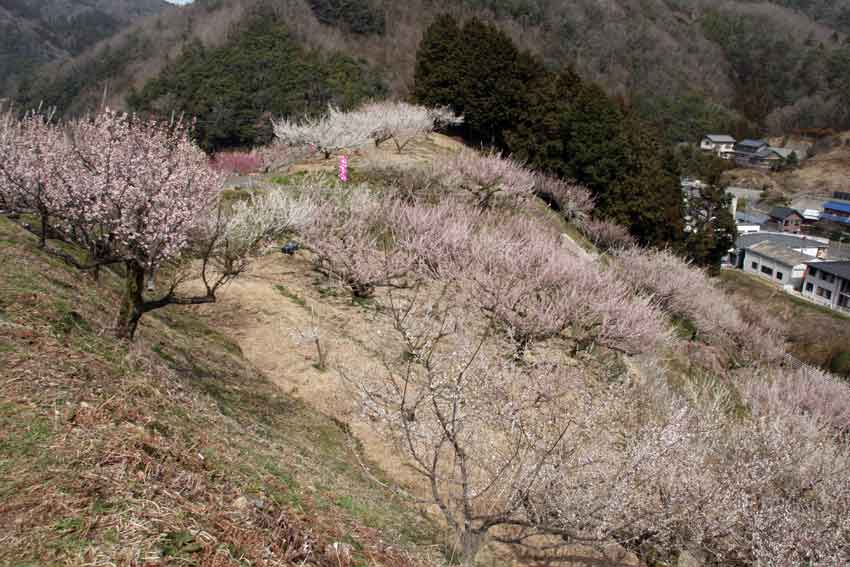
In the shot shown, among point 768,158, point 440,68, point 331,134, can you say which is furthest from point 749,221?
point 331,134

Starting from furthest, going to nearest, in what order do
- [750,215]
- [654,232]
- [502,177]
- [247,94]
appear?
Result: [750,215], [247,94], [654,232], [502,177]

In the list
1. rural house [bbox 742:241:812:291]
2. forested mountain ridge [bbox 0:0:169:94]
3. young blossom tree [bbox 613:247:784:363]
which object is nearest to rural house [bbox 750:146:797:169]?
rural house [bbox 742:241:812:291]

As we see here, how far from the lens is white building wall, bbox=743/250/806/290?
3928cm

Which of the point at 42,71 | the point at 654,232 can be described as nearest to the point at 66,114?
the point at 42,71

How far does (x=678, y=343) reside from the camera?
1549cm

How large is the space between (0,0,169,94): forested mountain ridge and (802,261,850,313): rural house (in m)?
77.6

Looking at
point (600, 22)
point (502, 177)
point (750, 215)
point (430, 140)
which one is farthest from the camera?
point (600, 22)

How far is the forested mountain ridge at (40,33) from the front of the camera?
3381 inches

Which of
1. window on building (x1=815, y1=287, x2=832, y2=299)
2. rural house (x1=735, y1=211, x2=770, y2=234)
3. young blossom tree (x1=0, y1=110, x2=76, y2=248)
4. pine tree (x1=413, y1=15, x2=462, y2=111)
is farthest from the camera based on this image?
rural house (x1=735, y1=211, x2=770, y2=234)

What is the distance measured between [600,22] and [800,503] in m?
85.4

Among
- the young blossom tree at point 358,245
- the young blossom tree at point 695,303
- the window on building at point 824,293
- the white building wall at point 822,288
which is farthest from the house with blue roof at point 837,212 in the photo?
the young blossom tree at point 358,245

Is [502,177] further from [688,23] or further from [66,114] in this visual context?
[688,23]

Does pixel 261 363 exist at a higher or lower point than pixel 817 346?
higher

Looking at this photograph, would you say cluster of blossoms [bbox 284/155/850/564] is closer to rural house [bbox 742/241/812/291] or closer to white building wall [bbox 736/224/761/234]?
rural house [bbox 742/241/812/291]
